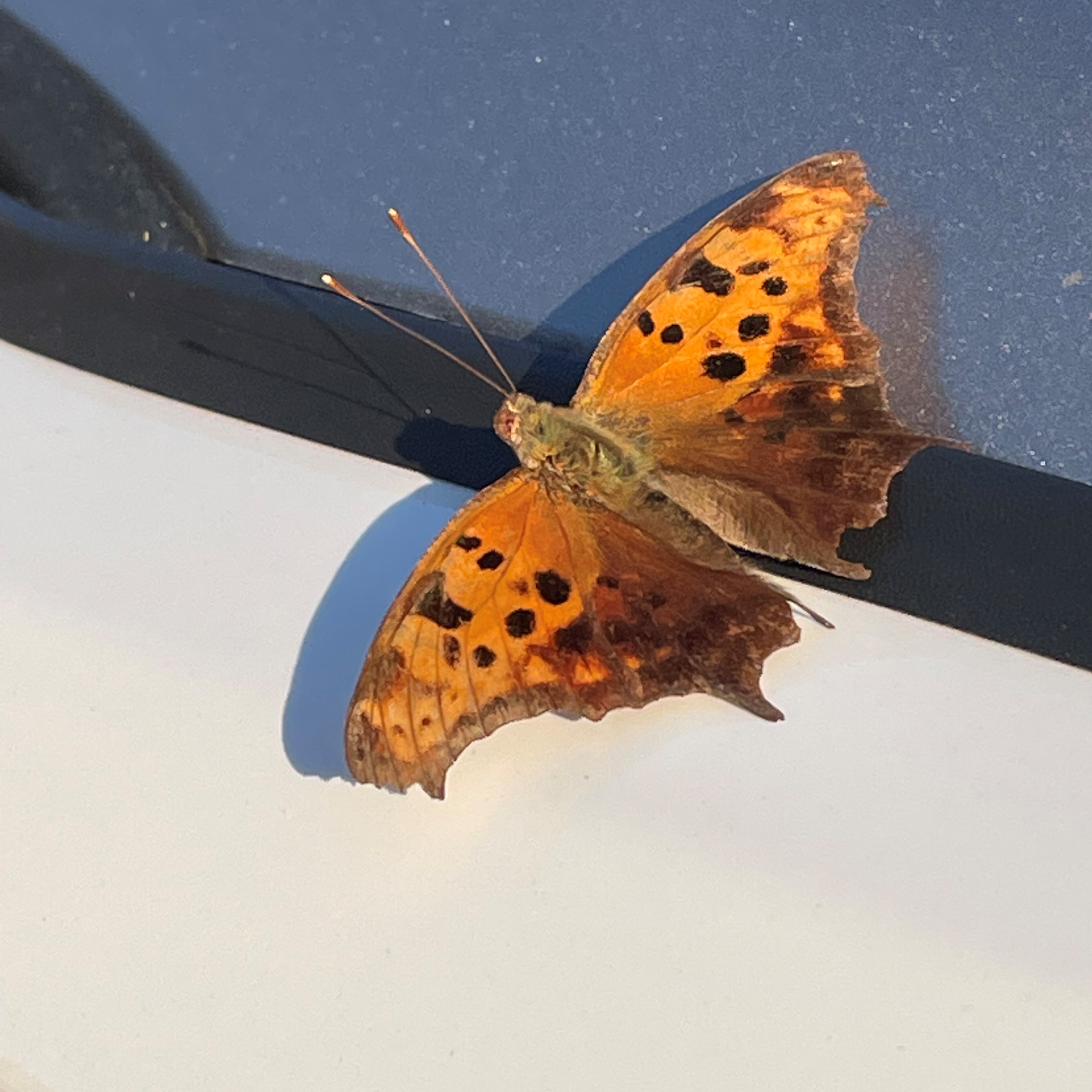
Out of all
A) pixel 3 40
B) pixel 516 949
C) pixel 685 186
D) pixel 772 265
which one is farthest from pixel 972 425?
pixel 3 40

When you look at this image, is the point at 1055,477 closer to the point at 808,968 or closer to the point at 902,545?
the point at 902,545

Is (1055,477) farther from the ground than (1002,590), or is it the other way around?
(1055,477)

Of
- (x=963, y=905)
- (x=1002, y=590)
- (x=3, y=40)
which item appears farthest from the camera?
(x=3, y=40)

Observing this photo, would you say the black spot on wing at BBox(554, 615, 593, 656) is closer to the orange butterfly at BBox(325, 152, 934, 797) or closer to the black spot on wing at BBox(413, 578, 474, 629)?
the orange butterfly at BBox(325, 152, 934, 797)

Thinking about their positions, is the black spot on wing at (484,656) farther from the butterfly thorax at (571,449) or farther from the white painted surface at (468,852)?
the butterfly thorax at (571,449)

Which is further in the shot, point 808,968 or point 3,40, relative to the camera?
point 3,40

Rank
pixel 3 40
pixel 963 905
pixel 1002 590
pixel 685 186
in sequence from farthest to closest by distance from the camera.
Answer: pixel 3 40, pixel 685 186, pixel 1002 590, pixel 963 905

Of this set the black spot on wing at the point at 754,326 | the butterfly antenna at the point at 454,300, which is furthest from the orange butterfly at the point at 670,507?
the butterfly antenna at the point at 454,300

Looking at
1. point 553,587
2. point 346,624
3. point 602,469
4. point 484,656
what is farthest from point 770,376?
point 346,624
